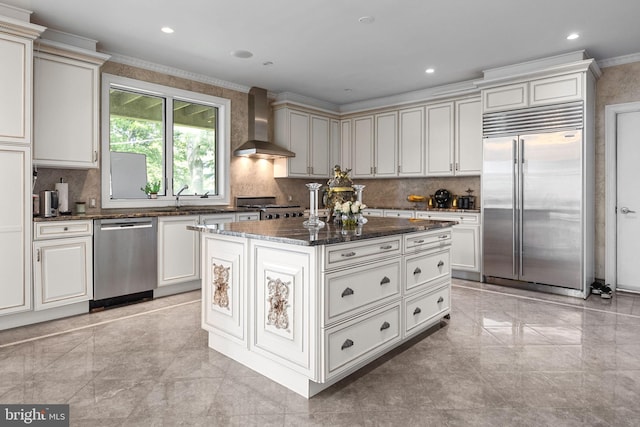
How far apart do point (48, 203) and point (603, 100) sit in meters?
6.09

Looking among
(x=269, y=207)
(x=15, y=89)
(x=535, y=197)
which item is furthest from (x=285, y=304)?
(x=535, y=197)

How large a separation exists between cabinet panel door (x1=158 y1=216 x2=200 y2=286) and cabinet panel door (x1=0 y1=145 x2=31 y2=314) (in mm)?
1218

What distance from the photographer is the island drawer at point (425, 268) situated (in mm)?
2902

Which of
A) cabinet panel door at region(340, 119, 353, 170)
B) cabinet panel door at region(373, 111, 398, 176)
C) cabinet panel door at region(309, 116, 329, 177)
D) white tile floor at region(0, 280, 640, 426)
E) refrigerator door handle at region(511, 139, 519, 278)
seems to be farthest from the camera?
cabinet panel door at region(340, 119, 353, 170)

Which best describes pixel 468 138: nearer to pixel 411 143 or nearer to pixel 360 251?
pixel 411 143

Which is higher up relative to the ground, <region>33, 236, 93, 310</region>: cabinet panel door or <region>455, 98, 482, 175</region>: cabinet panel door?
<region>455, 98, 482, 175</region>: cabinet panel door

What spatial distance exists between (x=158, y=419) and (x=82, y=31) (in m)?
3.66

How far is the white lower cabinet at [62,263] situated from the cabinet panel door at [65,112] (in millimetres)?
670

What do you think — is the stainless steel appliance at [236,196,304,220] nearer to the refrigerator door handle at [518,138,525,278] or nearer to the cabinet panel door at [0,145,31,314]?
the cabinet panel door at [0,145,31,314]

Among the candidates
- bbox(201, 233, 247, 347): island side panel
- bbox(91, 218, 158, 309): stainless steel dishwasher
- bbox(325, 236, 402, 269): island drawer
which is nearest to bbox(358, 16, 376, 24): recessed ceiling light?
bbox(325, 236, 402, 269): island drawer

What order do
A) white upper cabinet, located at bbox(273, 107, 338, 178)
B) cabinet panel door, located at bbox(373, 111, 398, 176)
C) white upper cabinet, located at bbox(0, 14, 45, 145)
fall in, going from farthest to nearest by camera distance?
cabinet panel door, located at bbox(373, 111, 398, 176) < white upper cabinet, located at bbox(273, 107, 338, 178) < white upper cabinet, located at bbox(0, 14, 45, 145)

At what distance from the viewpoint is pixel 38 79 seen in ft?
11.9

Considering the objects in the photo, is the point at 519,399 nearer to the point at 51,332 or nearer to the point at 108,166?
the point at 51,332

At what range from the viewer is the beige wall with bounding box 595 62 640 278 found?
4543mm
